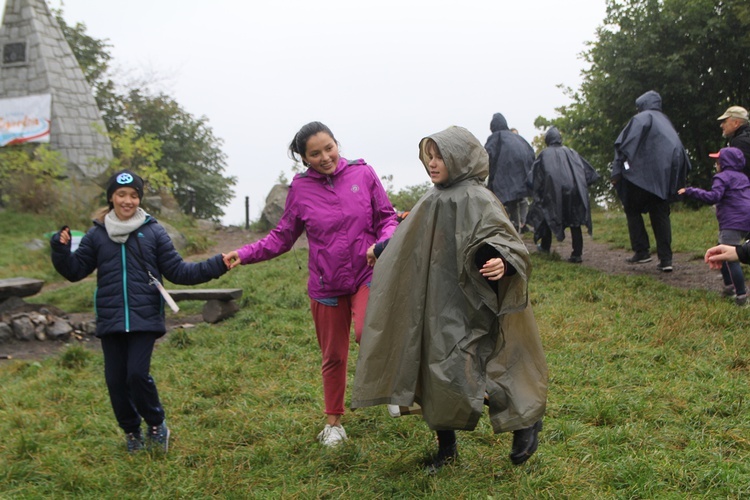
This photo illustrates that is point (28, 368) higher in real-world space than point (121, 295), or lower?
lower

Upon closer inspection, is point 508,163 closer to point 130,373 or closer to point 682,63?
point 682,63

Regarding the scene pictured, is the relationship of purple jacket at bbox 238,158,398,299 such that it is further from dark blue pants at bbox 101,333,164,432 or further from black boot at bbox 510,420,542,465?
black boot at bbox 510,420,542,465

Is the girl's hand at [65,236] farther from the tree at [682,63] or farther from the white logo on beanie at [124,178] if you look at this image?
the tree at [682,63]

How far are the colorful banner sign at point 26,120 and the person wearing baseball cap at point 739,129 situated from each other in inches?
660

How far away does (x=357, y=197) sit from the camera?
423 cm

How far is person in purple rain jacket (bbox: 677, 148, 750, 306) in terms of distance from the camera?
6.89 m

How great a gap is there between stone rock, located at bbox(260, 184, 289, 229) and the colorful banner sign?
605cm

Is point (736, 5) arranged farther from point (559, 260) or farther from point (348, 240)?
point (348, 240)

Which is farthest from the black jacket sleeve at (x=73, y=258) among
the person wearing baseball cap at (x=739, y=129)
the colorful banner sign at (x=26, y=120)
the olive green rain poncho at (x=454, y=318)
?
the colorful banner sign at (x=26, y=120)

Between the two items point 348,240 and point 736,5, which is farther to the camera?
point 736,5

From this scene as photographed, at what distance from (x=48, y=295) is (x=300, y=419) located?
737 centimetres

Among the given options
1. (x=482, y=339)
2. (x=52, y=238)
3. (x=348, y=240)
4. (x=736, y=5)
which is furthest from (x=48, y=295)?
(x=736, y=5)

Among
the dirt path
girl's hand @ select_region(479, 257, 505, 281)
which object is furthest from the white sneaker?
the dirt path

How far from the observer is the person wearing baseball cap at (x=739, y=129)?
24.7ft
